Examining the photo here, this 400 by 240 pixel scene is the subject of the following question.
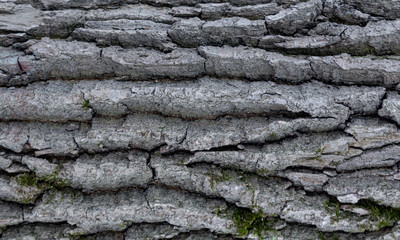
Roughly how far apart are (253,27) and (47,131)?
2.74 metres

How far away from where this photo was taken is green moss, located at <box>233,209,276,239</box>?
319 cm

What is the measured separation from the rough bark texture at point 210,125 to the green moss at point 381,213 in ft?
0.04

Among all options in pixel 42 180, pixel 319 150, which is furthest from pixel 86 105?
pixel 319 150

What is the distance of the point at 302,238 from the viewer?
3.17 meters

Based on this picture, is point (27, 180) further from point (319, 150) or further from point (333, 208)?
point (333, 208)

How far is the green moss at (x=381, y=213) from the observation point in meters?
3.13

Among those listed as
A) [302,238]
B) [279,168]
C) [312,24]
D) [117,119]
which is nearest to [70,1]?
[117,119]

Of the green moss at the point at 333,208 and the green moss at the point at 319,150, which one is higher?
the green moss at the point at 319,150

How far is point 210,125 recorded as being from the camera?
339cm

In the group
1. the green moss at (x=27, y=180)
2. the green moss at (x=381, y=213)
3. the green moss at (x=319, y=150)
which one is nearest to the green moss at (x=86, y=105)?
the green moss at (x=27, y=180)

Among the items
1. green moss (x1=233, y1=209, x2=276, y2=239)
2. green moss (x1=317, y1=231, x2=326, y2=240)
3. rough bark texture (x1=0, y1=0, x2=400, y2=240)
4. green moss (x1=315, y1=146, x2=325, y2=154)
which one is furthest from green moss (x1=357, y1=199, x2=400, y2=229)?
green moss (x1=233, y1=209, x2=276, y2=239)

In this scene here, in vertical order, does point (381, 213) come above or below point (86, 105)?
below

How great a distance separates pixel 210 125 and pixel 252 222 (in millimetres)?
1182

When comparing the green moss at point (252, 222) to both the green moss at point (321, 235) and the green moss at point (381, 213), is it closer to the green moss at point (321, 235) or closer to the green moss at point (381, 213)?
the green moss at point (321, 235)
